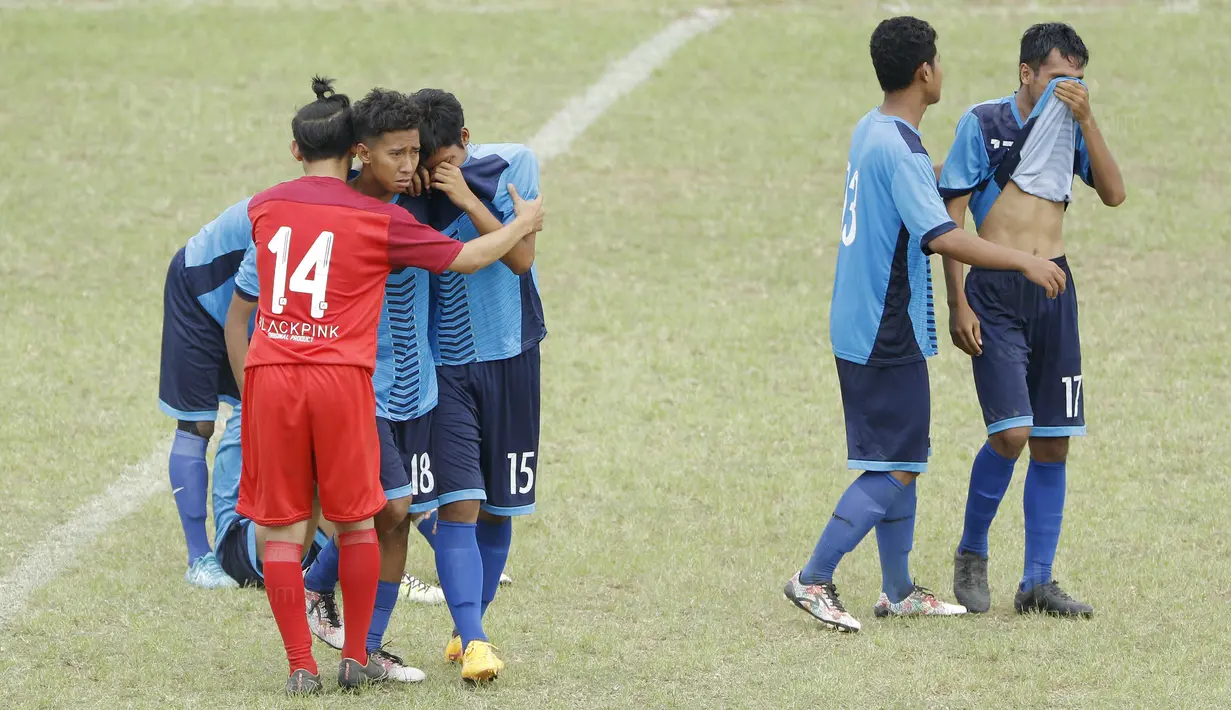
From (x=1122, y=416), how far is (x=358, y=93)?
29.2 feet

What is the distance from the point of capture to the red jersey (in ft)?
16.3

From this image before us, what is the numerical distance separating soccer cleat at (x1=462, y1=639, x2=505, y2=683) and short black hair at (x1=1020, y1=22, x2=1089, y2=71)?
3.09 m

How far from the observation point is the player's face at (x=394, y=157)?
5059mm

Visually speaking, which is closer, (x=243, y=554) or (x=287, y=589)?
(x=287, y=589)

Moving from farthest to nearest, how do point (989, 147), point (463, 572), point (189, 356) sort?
point (189, 356) < point (989, 147) < point (463, 572)

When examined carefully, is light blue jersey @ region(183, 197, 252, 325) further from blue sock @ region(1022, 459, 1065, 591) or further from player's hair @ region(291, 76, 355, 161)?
blue sock @ region(1022, 459, 1065, 591)

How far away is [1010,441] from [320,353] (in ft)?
8.95

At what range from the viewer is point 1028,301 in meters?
6.23

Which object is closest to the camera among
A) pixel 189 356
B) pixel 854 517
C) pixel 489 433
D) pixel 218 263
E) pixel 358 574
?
pixel 358 574

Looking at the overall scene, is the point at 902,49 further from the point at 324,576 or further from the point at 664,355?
the point at 664,355

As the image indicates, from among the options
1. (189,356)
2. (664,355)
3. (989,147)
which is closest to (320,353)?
(189,356)

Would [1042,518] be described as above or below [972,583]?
above

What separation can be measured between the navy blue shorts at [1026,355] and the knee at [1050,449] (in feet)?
0.12

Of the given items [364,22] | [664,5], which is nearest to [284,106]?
[364,22]
